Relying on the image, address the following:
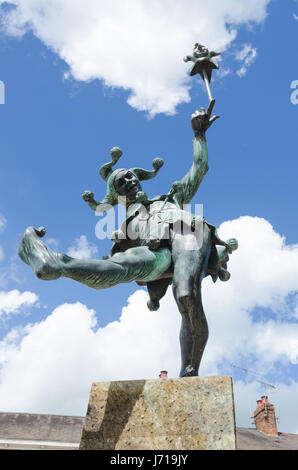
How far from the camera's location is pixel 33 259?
326 centimetres

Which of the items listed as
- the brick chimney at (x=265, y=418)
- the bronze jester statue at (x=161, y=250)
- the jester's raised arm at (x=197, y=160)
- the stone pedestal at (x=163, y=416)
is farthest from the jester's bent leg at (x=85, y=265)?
the brick chimney at (x=265, y=418)

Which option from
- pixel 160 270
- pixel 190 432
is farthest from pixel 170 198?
pixel 190 432

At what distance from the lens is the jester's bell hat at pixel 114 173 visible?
5.32 meters

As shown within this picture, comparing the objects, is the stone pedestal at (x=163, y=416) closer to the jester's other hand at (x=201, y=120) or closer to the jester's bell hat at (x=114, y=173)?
the jester's bell hat at (x=114, y=173)

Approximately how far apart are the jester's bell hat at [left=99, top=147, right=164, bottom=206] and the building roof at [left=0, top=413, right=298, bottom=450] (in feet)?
49.5

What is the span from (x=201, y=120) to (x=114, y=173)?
3.88ft

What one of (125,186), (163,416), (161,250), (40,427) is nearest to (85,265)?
(161,250)

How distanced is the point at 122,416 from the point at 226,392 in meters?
0.79

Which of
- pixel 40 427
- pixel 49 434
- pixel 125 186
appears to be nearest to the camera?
pixel 125 186

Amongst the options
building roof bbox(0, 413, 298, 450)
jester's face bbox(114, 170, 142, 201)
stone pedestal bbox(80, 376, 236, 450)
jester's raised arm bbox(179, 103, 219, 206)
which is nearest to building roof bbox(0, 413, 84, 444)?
building roof bbox(0, 413, 298, 450)

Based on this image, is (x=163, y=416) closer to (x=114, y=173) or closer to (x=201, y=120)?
(x=114, y=173)

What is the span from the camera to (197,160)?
528 centimetres

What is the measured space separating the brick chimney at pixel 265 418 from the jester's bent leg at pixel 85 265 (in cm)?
2240
